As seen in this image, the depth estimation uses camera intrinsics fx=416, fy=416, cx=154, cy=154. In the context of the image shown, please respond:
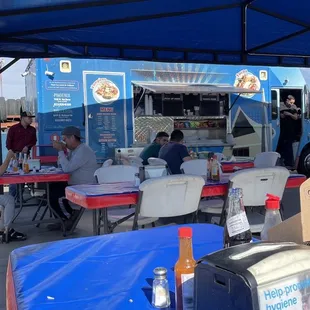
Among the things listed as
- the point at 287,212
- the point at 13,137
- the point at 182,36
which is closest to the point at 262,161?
the point at 287,212

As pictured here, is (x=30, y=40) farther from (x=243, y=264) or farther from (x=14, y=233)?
(x=243, y=264)

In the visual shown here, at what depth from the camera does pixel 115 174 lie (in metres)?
4.16

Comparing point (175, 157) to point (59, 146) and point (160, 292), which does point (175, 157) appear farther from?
point (160, 292)

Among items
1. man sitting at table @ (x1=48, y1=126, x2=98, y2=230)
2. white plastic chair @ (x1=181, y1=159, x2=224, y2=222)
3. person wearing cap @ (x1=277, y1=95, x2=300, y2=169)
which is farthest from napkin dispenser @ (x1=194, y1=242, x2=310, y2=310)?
person wearing cap @ (x1=277, y1=95, x2=300, y2=169)

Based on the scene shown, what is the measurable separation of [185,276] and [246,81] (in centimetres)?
852

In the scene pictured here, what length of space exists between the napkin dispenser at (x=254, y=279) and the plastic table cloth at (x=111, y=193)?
2115 mm

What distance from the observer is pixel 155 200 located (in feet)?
10.2

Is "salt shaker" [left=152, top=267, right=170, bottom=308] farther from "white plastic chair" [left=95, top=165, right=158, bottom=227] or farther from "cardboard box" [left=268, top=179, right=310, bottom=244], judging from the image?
"white plastic chair" [left=95, top=165, right=158, bottom=227]

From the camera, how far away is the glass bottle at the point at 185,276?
892 millimetres

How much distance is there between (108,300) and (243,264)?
42cm

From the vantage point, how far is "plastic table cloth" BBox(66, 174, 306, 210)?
113 inches

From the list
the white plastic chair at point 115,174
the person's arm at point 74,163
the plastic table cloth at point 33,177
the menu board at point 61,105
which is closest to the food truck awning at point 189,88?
the menu board at point 61,105

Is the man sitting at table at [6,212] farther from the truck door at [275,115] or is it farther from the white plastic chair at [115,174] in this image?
the truck door at [275,115]

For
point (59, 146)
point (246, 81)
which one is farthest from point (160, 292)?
point (246, 81)
